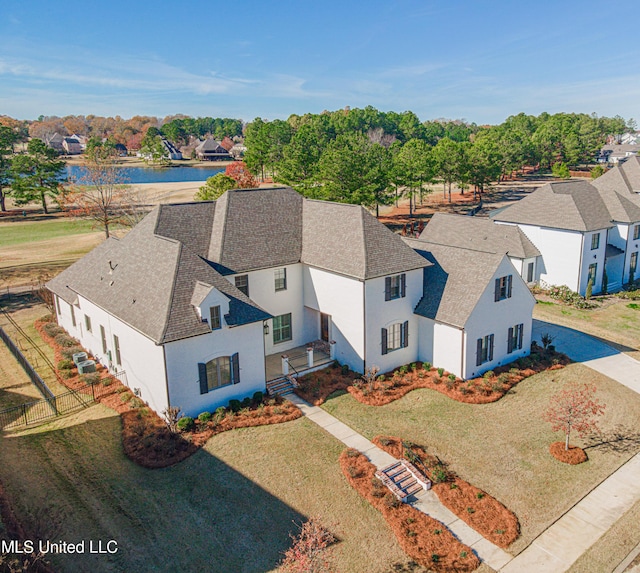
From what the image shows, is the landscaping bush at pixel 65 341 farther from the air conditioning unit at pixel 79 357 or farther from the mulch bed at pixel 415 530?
the mulch bed at pixel 415 530

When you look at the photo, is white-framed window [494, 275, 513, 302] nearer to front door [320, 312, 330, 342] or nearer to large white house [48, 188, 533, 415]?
large white house [48, 188, 533, 415]

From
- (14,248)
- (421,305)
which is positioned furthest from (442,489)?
(14,248)

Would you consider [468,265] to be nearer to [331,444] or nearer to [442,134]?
[331,444]

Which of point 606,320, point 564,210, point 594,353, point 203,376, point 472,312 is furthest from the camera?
point 564,210

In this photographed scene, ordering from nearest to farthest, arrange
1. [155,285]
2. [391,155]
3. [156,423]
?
[156,423], [155,285], [391,155]

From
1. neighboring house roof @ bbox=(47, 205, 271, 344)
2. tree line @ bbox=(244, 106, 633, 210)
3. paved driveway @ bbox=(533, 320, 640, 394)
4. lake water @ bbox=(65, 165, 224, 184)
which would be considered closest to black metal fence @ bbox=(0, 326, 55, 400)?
neighboring house roof @ bbox=(47, 205, 271, 344)

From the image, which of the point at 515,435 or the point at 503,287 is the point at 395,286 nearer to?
the point at 503,287

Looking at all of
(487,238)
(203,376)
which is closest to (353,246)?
(203,376)
